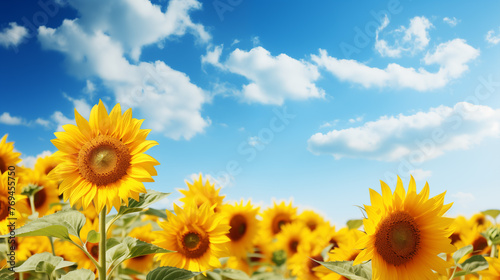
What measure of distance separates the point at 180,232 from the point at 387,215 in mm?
1595

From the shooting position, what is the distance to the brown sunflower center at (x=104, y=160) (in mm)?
2203

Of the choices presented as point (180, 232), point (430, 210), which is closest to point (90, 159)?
point (180, 232)

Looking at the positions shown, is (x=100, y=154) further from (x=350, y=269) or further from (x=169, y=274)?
(x=350, y=269)

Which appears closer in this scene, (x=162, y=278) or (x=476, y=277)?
(x=162, y=278)

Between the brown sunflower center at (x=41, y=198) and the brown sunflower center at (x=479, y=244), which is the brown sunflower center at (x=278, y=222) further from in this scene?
the brown sunflower center at (x=41, y=198)

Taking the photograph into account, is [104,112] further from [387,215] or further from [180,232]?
[387,215]

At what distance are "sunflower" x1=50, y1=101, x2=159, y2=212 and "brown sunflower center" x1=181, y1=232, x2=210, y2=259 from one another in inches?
38.9

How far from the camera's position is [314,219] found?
5805 mm

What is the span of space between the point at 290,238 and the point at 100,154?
3.50m

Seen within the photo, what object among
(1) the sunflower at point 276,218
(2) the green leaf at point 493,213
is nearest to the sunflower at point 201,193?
(1) the sunflower at point 276,218

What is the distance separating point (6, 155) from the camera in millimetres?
3453

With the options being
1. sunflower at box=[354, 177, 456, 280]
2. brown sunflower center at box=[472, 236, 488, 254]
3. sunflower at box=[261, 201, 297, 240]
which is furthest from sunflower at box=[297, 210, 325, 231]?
sunflower at box=[354, 177, 456, 280]

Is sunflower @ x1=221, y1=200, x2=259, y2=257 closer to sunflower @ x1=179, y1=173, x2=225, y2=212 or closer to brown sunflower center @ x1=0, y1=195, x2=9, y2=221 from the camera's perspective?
sunflower @ x1=179, y1=173, x2=225, y2=212

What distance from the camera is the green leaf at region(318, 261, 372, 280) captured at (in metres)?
1.94
